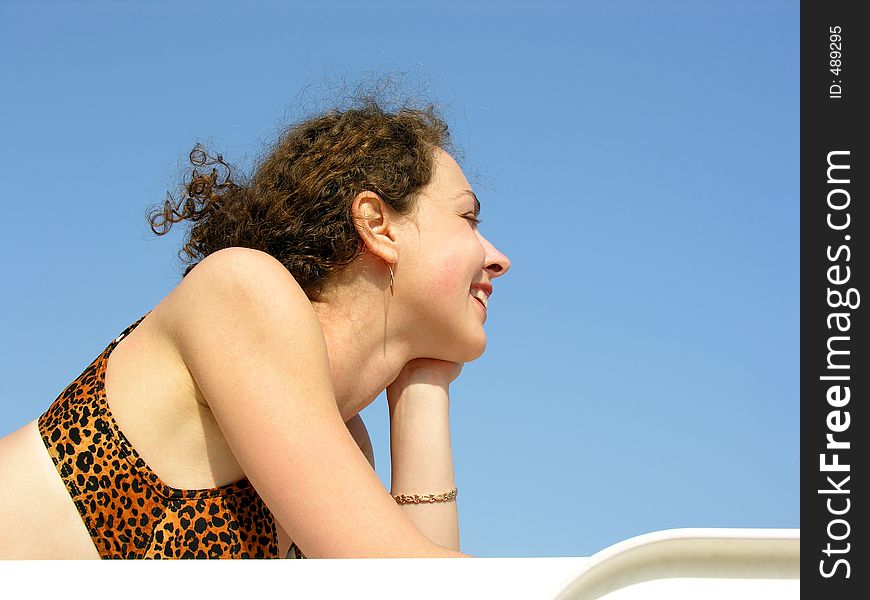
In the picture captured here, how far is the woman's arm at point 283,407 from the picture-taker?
1689mm

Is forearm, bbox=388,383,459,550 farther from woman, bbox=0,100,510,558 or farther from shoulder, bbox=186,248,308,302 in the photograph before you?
shoulder, bbox=186,248,308,302

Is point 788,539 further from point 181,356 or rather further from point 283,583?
point 181,356

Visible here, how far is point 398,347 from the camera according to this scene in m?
2.55

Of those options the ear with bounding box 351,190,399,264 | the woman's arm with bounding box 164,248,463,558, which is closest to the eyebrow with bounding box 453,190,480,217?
the ear with bounding box 351,190,399,264

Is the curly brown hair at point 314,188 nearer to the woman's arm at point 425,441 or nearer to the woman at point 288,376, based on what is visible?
the woman at point 288,376

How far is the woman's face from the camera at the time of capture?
2.44 m

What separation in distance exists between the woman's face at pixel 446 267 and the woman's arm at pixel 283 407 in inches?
22.4

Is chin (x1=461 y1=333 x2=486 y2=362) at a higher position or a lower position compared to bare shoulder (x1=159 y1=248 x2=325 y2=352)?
higher

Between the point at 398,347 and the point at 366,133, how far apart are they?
24.3 inches

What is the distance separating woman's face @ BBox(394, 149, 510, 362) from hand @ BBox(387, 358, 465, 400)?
0.43ft
